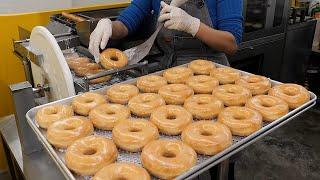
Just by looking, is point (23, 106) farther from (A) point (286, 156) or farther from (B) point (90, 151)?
(A) point (286, 156)

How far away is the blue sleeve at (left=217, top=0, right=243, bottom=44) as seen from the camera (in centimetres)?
158

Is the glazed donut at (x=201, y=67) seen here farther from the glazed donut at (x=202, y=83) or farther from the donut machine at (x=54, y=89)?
the donut machine at (x=54, y=89)

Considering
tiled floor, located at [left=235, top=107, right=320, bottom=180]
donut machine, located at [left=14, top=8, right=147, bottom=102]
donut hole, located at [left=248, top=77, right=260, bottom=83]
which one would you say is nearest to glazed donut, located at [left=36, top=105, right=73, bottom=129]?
donut machine, located at [left=14, top=8, right=147, bottom=102]

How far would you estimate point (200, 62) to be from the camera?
1476 millimetres

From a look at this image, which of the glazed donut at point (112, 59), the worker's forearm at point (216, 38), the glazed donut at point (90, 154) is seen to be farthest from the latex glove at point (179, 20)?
the glazed donut at point (90, 154)

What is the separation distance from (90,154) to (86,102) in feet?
0.93

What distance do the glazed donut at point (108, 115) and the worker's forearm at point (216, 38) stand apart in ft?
2.12

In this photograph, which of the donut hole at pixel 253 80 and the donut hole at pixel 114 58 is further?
the donut hole at pixel 114 58

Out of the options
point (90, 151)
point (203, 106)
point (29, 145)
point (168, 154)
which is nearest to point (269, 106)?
point (203, 106)

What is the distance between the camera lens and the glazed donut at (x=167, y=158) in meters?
0.81

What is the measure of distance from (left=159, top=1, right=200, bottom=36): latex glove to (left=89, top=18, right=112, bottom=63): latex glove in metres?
0.29

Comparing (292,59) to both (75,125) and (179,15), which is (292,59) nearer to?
(179,15)

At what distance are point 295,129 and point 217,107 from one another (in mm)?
2573

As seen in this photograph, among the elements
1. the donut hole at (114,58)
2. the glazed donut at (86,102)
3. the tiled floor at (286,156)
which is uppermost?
the donut hole at (114,58)
